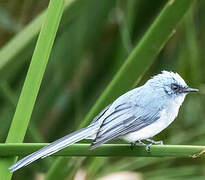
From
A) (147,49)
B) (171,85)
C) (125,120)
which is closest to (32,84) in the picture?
(125,120)

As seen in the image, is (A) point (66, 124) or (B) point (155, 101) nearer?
(B) point (155, 101)

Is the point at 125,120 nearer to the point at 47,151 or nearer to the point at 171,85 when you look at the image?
the point at 171,85

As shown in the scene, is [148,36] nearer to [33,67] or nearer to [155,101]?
[155,101]

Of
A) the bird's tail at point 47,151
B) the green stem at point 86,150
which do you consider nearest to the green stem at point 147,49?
the bird's tail at point 47,151

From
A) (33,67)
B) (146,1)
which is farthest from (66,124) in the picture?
(33,67)

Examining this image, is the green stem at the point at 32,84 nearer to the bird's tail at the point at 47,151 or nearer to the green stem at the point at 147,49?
the bird's tail at the point at 47,151

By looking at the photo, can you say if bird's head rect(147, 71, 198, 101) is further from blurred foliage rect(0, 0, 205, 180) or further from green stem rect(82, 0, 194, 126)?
blurred foliage rect(0, 0, 205, 180)

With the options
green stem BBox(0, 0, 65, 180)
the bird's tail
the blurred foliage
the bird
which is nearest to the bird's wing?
the bird
